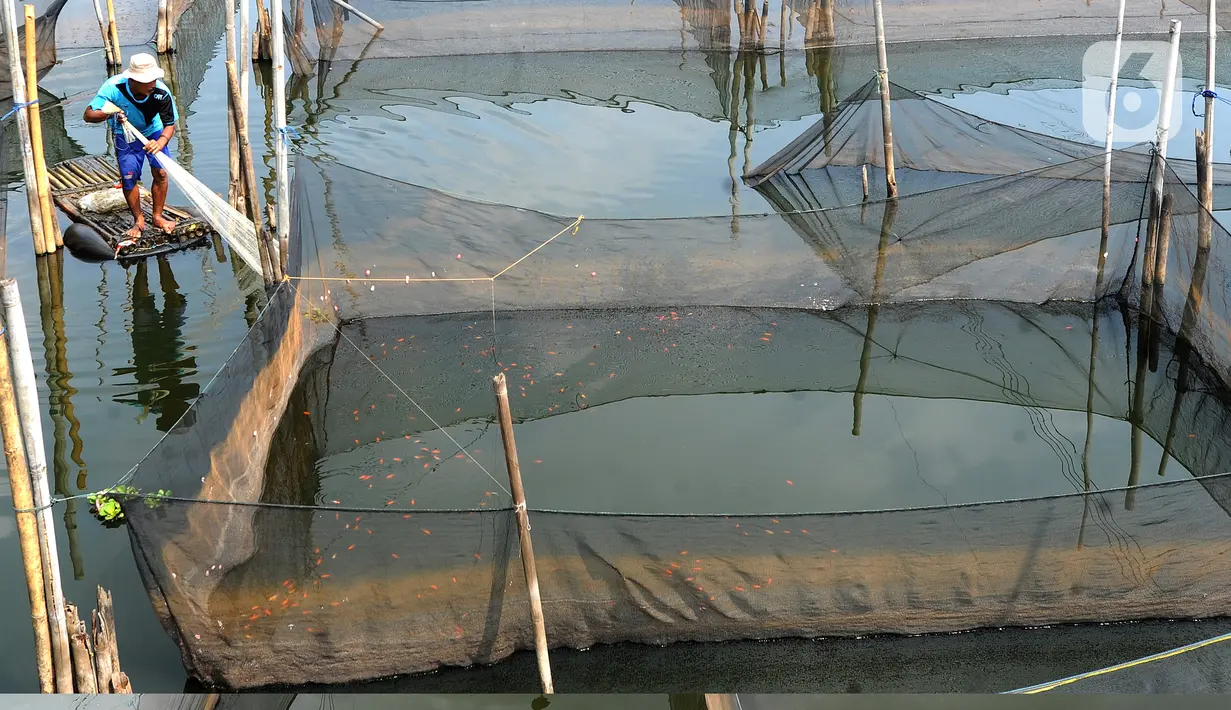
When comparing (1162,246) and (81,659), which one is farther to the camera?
(1162,246)

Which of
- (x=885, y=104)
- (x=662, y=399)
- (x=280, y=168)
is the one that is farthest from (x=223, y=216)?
(x=885, y=104)

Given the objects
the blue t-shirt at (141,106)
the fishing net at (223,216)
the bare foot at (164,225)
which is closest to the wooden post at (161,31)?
the bare foot at (164,225)

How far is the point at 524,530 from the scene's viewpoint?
3533 mm

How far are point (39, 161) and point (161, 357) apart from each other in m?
1.48

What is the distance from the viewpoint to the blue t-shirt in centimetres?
618

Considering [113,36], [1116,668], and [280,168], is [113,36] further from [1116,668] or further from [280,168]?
[1116,668]

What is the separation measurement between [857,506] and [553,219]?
2315 millimetres

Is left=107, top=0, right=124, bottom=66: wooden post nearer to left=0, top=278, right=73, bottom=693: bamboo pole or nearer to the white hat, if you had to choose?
the white hat

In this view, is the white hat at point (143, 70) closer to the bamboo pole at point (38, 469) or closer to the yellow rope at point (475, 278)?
the yellow rope at point (475, 278)

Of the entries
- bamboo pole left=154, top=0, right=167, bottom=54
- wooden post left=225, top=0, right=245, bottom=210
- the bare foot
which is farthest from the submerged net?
bamboo pole left=154, top=0, right=167, bottom=54

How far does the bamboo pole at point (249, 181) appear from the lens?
512cm

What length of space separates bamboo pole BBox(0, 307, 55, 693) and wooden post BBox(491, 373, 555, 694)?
1375 millimetres

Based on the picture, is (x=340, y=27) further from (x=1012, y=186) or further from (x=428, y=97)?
(x=1012, y=186)

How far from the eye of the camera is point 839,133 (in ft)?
25.0
